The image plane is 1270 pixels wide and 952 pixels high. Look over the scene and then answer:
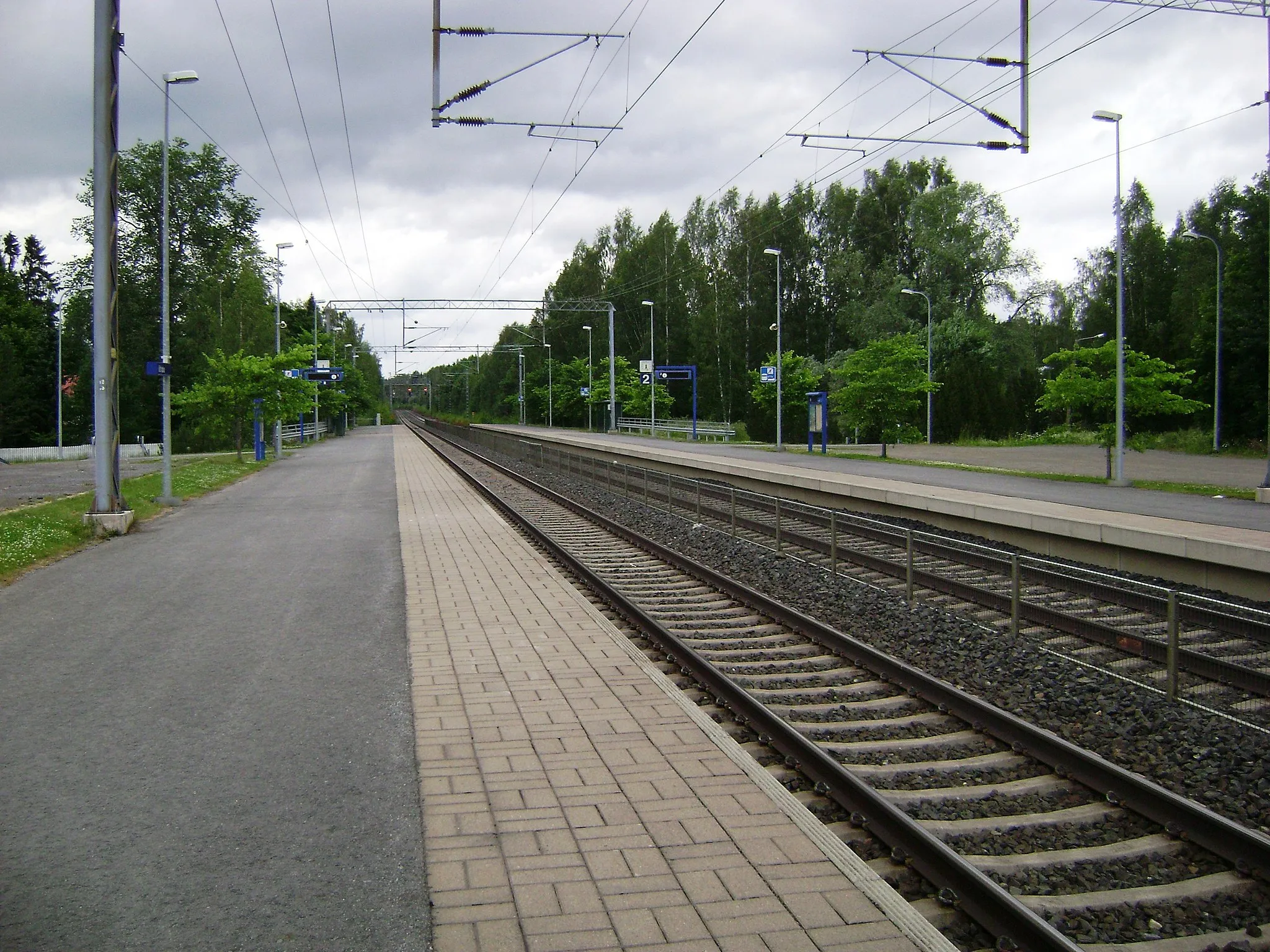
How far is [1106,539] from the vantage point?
507 inches

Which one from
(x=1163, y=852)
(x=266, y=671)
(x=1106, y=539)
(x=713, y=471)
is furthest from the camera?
(x=713, y=471)

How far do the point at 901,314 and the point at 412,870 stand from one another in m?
Result: 59.9

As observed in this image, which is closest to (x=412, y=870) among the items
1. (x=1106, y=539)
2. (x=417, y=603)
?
(x=417, y=603)

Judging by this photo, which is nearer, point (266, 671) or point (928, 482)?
point (266, 671)

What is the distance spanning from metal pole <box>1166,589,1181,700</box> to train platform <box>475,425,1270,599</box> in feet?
14.0

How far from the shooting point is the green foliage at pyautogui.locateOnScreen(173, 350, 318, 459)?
34219 mm

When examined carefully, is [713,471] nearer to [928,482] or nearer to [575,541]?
[928,482]

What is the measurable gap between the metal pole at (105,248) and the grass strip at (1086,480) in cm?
1951

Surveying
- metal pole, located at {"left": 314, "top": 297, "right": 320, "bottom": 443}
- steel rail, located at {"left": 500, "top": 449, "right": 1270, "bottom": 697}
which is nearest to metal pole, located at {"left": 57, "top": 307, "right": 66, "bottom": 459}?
metal pole, located at {"left": 314, "top": 297, "right": 320, "bottom": 443}

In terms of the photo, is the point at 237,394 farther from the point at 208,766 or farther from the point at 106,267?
the point at 208,766

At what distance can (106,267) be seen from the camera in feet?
54.2

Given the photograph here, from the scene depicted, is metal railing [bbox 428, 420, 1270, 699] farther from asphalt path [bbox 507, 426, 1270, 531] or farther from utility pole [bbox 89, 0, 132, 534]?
utility pole [bbox 89, 0, 132, 534]

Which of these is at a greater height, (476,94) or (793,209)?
(793,209)

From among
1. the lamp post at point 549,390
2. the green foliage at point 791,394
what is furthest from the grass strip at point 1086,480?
the lamp post at point 549,390
